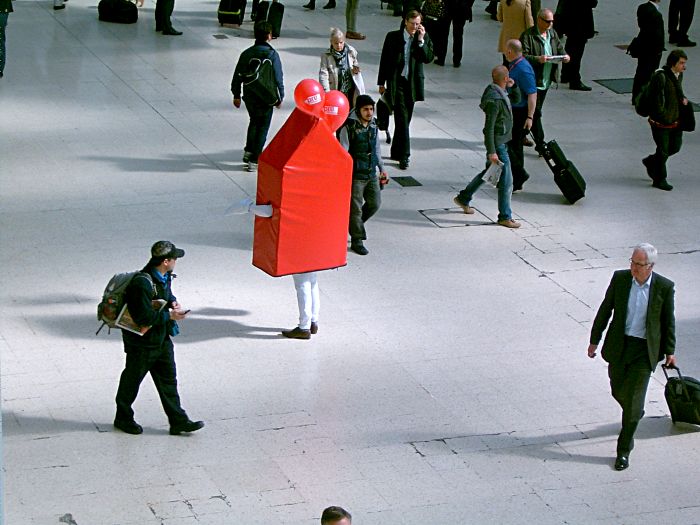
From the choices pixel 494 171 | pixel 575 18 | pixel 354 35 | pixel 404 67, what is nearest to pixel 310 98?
pixel 494 171

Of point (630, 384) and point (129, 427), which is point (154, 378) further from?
point (630, 384)

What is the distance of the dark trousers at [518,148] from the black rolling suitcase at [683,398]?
228 inches

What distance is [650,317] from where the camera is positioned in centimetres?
941

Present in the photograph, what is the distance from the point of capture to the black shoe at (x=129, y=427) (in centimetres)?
986

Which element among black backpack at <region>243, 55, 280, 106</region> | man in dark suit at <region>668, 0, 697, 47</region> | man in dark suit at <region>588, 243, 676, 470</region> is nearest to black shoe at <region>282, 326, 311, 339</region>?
man in dark suit at <region>588, 243, 676, 470</region>

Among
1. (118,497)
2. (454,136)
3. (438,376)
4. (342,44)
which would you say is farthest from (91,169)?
(118,497)

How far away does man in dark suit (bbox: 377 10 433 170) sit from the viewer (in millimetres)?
15961

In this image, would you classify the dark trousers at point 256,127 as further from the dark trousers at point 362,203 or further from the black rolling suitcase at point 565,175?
the black rolling suitcase at point 565,175

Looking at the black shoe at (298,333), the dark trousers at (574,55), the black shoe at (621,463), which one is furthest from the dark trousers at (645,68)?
the black shoe at (621,463)

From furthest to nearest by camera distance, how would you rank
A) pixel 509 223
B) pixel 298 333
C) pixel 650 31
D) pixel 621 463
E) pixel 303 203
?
pixel 650 31
pixel 509 223
pixel 298 333
pixel 303 203
pixel 621 463

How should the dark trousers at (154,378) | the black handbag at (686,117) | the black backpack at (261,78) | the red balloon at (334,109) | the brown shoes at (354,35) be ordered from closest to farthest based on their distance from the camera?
the dark trousers at (154,378) → the red balloon at (334,109) → the black handbag at (686,117) → the black backpack at (261,78) → the brown shoes at (354,35)

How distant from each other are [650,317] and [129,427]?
3.76 m

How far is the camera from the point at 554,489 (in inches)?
371

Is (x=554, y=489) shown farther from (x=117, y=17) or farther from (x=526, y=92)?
(x=117, y=17)
